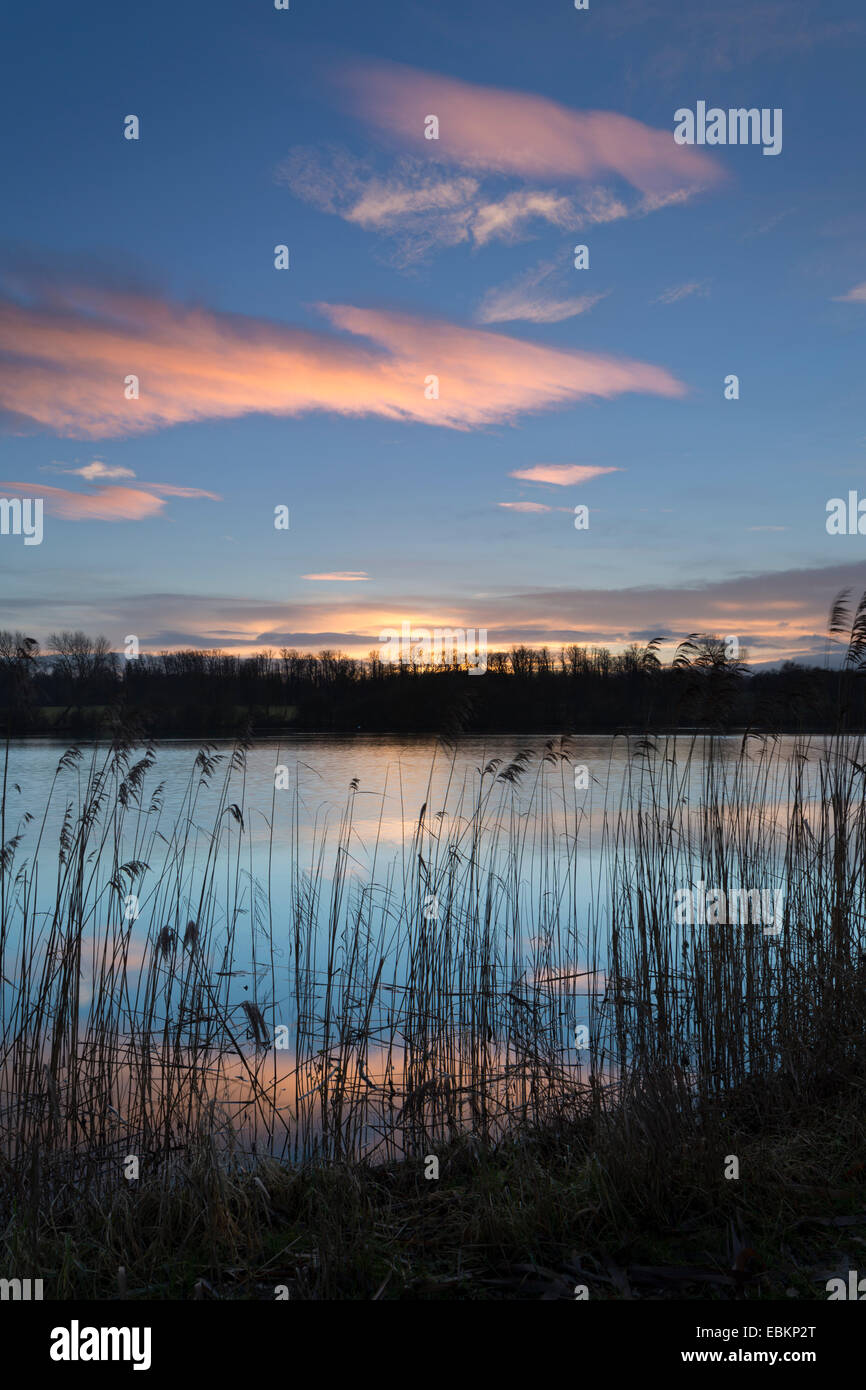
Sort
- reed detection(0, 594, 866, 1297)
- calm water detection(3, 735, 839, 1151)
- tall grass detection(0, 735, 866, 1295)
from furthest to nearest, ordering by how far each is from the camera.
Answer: calm water detection(3, 735, 839, 1151) < tall grass detection(0, 735, 866, 1295) < reed detection(0, 594, 866, 1297)

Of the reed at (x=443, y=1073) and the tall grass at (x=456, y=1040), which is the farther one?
the tall grass at (x=456, y=1040)

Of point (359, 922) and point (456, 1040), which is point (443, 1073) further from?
point (359, 922)

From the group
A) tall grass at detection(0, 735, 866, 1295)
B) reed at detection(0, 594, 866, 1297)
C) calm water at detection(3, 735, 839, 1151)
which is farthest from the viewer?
calm water at detection(3, 735, 839, 1151)

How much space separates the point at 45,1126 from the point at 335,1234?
1821 mm

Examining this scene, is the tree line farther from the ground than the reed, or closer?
farther from the ground

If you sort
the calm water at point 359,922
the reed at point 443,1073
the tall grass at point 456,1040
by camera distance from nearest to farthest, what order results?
the reed at point 443,1073 → the tall grass at point 456,1040 → the calm water at point 359,922

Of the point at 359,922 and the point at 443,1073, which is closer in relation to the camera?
the point at 443,1073

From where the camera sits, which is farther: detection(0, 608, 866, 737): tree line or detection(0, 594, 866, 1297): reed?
detection(0, 608, 866, 737): tree line

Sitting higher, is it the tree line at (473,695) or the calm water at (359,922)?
the tree line at (473,695)

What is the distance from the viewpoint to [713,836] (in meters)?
5.64

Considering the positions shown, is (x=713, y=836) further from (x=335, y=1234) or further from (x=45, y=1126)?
(x=45, y=1126)

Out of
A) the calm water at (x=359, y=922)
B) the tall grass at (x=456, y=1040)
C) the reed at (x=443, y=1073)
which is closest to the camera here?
the reed at (x=443, y=1073)

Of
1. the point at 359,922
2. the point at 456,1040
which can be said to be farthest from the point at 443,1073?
→ the point at 359,922

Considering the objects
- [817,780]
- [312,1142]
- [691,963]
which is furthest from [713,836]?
[312,1142]
